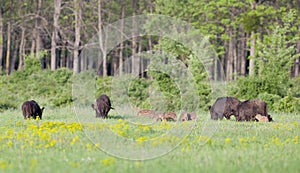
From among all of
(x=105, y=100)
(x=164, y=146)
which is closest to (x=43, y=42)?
(x=105, y=100)

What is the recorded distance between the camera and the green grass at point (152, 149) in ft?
24.6

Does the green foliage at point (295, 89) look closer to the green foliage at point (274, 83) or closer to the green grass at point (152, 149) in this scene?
the green foliage at point (274, 83)

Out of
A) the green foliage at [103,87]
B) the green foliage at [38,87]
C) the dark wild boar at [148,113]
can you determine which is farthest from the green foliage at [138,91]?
the dark wild boar at [148,113]

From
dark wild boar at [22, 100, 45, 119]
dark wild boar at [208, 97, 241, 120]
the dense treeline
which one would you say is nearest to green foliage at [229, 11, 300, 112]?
the dense treeline

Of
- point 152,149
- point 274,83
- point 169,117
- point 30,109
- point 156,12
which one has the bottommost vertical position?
point 152,149

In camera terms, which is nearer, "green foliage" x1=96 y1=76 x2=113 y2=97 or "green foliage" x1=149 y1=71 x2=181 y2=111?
"green foliage" x1=149 y1=71 x2=181 y2=111

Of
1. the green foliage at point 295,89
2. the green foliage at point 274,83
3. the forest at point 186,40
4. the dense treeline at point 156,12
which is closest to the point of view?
the green foliage at point 274,83

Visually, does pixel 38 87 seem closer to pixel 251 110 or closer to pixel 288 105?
pixel 288 105

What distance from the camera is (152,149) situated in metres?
8.91

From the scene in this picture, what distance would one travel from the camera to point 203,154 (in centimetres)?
865

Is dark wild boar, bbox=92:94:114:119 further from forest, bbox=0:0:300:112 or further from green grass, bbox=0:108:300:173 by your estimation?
forest, bbox=0:0:300:112

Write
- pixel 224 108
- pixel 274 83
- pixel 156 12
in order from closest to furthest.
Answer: pixel 224 108
pixel 274 83
pixel 156 12

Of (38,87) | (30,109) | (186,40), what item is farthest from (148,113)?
(186,40)

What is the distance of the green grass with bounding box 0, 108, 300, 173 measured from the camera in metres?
7.49
